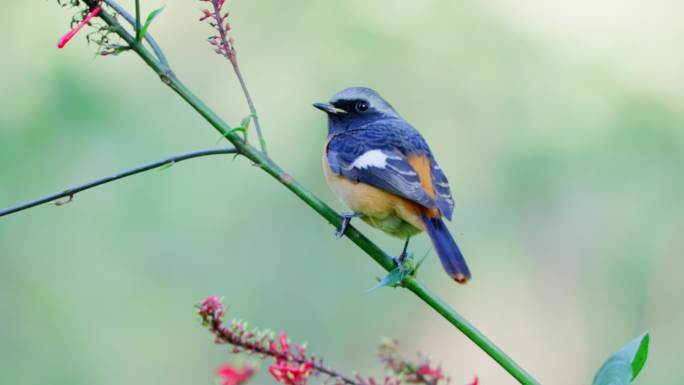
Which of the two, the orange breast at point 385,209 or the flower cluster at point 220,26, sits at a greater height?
the orange breast at point 385,209

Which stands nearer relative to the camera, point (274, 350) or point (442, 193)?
point (274, 350)

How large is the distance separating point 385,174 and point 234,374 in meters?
2.36

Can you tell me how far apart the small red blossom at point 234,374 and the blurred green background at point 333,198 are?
4849 mm

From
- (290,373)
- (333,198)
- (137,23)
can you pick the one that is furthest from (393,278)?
(333,198)

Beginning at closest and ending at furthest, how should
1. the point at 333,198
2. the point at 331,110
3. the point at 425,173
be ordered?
the point at 425,173 < the point at 331,110 < the point at 333,198

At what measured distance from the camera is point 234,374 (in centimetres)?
99

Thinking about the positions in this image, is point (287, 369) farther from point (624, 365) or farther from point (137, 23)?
point (137, 23)

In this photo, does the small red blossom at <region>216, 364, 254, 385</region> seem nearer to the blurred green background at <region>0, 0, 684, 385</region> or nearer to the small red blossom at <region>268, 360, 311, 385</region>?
the small red blossom at <region>268, 360, 311, 385</region>

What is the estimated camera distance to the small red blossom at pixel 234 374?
0.97 m

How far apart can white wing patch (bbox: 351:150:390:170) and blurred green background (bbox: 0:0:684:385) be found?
2.59 metres

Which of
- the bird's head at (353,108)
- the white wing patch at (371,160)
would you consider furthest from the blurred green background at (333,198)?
the white wing patch at (371,160)

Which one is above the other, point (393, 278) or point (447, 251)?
point (447, 251)

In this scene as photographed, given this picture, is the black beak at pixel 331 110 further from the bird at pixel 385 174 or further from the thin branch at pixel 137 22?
the thin branch at pixel 137 22

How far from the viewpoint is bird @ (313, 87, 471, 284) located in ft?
10.4
